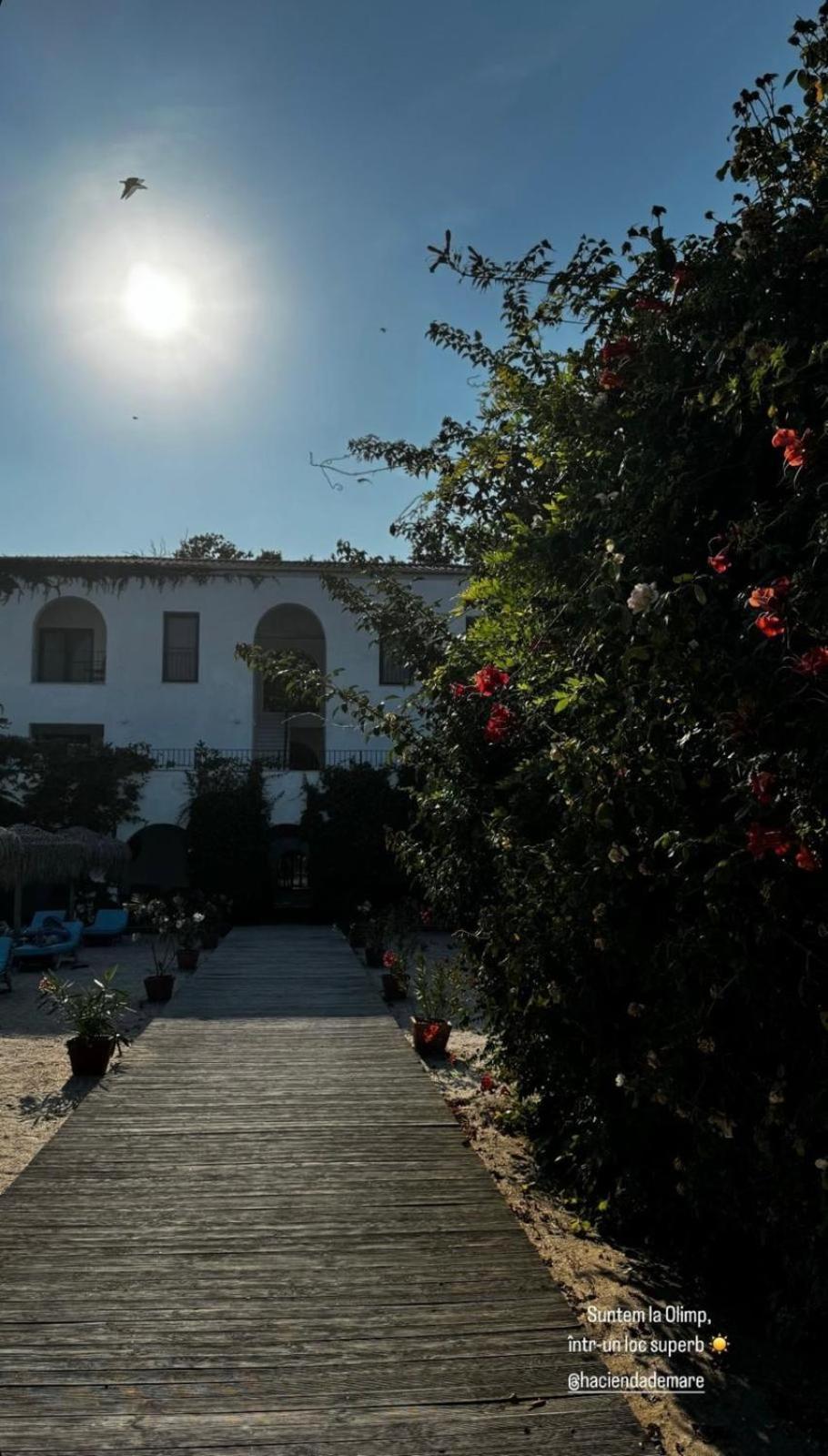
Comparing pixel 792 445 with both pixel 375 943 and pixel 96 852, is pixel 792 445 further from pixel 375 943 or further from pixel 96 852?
pixel 96 852

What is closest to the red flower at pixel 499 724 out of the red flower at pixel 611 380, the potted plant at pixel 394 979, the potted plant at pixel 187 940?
the red flower at pixel 611 380

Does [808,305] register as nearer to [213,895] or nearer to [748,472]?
[748,472]

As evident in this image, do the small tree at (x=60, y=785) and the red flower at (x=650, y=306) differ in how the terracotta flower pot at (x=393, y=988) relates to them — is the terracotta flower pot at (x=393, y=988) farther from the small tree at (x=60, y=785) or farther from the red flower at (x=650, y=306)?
the small tree at (x=60, y=785)

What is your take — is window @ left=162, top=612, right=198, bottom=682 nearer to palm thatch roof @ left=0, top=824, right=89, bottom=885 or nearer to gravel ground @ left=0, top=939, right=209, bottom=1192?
palm thatch roof @ left=0, top=824, right=89, bottom=885

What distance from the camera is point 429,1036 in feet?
32.0

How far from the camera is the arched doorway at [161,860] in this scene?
29.3m

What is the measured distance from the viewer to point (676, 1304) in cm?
439

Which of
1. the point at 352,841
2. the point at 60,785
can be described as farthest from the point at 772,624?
the point at 60,785

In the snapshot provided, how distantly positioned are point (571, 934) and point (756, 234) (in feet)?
8.52

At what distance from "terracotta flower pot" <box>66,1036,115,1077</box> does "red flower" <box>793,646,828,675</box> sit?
8110mm

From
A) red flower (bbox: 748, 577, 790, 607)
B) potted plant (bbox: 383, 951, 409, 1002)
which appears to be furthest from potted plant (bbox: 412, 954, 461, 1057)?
red flower (bbox: 748, 577, 790, 607)

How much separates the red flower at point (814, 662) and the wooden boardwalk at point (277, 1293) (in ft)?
7.73

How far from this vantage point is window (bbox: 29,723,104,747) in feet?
87.2

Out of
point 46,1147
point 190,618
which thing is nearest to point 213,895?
point 190,618
